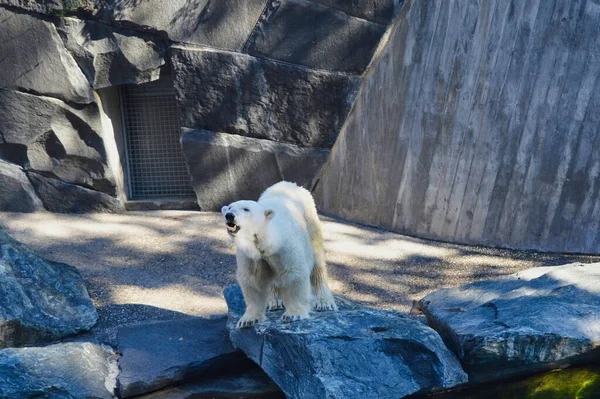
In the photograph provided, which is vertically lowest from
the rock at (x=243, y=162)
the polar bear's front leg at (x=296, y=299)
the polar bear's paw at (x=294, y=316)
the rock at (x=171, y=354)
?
the rock at (x=171, y=354)

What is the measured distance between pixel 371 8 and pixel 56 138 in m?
3.17

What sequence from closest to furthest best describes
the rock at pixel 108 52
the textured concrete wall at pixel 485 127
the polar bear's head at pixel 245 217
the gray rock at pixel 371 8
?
the polar bear's head at pixel 245 217, the textured concrete wall at pixel 485 127, the gray rock at pixel 371 8, the rock at pixel 108 52

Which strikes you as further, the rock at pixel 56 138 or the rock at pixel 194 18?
the rock at pixel 56 138

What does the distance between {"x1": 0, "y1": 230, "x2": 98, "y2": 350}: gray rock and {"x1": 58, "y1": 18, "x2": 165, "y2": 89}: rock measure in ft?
7.32

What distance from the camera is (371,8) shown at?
560cm

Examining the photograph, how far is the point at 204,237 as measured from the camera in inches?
218

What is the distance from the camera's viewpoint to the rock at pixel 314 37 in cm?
568

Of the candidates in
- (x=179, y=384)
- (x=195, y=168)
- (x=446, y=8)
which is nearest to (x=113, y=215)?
(x=195, y=168)

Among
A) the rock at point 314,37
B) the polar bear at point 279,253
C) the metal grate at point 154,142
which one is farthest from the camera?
the metal grate at point 154,142

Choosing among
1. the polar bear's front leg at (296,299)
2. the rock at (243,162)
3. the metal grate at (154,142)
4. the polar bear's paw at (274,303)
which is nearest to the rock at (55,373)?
the polar bear's paw at (274,303)

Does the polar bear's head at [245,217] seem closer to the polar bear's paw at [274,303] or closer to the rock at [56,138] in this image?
the polar bear's paw at [274,303]

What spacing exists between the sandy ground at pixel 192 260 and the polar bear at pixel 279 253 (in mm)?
1078

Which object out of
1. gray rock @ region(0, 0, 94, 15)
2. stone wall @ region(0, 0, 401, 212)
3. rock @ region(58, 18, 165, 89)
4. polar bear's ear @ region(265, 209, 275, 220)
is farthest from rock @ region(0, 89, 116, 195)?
polar bear's ear @ region(265, 209, 275, 220)

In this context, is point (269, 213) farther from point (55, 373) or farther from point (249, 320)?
point (55, 373)
